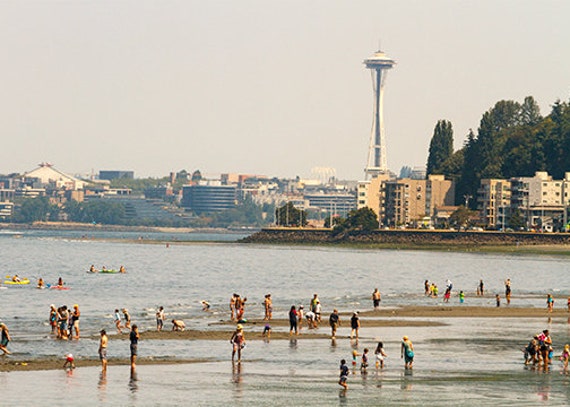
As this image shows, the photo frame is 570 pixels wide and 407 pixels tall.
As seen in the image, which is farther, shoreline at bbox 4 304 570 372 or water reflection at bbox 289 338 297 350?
water reflection at bbox 289 338 297 350

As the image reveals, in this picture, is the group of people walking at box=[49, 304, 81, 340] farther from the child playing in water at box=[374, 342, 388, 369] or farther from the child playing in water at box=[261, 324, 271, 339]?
the child playing in water at box=[374, 342, 388, 369]

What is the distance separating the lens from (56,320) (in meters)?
88.8

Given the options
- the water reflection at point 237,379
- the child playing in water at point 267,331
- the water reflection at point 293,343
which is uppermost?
the child playing in water at point 267,331

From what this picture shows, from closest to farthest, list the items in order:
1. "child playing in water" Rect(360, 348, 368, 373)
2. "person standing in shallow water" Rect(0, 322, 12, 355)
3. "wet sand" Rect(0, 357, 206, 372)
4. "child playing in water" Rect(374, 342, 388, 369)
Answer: "wet sand" Rect(0, 357, 206, 372) → "child playing in water" Rect(360, 348, 368, 373) → "child playing in water" Rect(374, 342, 388, 369) → "person standing in shallow water" Rect(0, 322, 12, 355)

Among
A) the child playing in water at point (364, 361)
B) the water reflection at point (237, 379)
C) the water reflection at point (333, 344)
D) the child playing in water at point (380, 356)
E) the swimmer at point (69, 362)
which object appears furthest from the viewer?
the water reflection at point (333, 344)

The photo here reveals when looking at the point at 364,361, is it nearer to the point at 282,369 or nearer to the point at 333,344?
the point at 282,369

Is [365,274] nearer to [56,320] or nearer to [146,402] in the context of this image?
[56,320]

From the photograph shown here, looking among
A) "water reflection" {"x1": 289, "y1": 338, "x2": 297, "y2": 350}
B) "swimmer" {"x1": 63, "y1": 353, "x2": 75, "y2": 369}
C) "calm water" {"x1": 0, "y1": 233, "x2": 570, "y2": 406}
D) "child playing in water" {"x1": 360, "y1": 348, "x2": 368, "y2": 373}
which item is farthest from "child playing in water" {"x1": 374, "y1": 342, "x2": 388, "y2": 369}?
"swimmer" {"x1": 63, "y1": 353, "x2": 75, "y2": 369}

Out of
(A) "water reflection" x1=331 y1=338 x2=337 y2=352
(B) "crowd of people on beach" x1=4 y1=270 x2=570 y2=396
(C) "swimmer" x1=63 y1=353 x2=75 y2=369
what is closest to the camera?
(C) "swimmer" x1=63 y1=353 x2=75 y2=369

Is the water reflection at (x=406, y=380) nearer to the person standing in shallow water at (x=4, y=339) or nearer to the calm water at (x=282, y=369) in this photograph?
the calm water at (x=282, y=369)

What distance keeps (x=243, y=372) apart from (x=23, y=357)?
40.6ft

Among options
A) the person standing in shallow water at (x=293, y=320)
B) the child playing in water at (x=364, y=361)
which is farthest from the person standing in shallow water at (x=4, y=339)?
the child playing in water at (x=364, y=361)

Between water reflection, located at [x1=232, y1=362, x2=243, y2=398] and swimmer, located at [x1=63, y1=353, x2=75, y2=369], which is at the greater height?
swimmer, located at [x1=63, y1=353, x2=75, y2=369]

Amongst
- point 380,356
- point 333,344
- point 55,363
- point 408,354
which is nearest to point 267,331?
point 333,344
